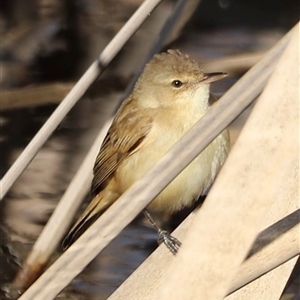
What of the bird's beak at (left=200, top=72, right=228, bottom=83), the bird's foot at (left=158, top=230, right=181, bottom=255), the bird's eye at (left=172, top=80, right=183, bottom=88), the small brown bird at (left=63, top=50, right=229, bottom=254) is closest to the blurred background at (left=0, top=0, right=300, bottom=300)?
the small brown bird at (left=63, top=50, right=229, bottom=254)

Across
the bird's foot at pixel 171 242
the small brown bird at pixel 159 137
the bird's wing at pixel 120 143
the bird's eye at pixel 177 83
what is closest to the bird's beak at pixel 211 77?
the small brown bird at pixel 159 137

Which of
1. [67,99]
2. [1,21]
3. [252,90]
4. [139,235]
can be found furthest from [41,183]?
[252,90]

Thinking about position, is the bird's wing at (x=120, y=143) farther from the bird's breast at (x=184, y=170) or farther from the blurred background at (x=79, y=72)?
the blurred background at (x=79, y=72)

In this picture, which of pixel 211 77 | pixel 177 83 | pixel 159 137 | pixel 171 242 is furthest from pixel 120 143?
pixel 171 242

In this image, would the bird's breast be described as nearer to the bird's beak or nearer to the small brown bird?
the small brown bird

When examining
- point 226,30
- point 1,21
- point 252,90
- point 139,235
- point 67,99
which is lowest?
point 252,90

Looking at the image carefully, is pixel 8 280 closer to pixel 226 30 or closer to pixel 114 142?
pixel 114 142
